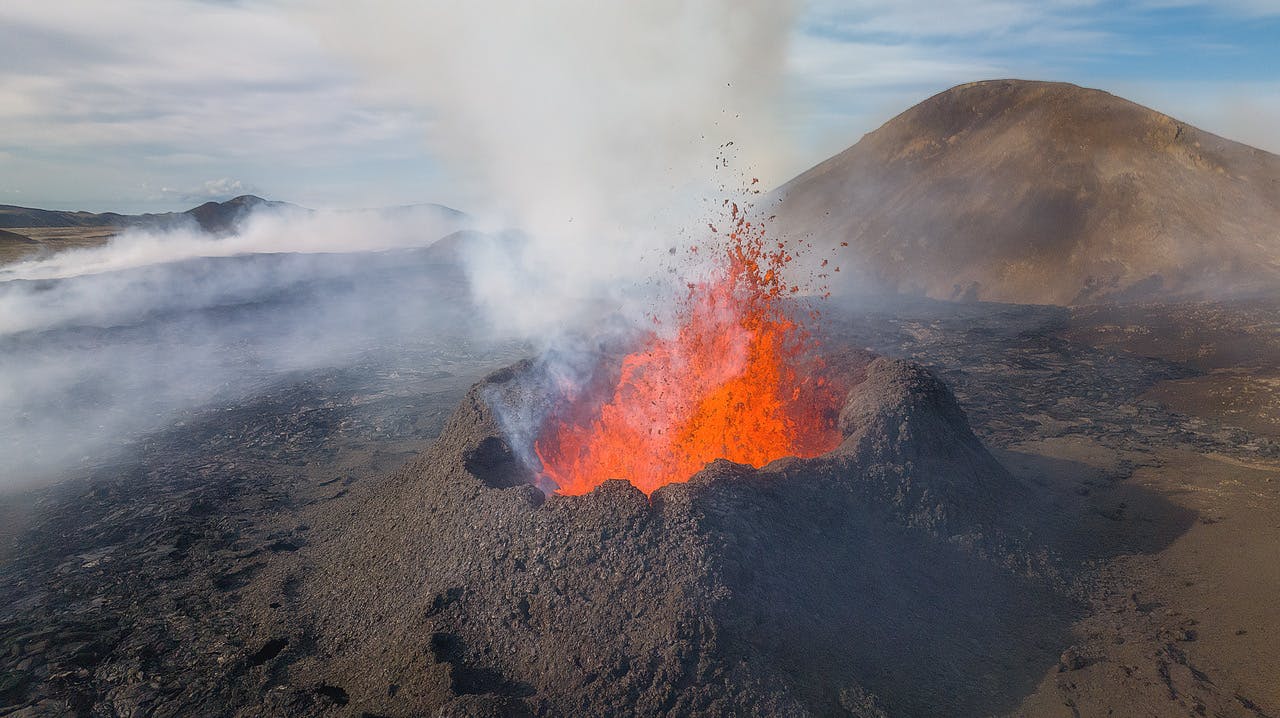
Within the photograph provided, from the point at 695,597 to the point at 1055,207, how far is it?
40706mm

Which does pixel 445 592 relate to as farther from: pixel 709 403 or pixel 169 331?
pixel 169 331

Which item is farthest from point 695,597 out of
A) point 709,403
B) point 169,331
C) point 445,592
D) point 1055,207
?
point 1055,207

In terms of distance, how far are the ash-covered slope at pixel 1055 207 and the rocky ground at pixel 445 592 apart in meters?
15.4

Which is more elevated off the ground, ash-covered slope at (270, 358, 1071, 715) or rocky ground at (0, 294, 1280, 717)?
ash-covered slope at (270, 358, 1071, 715)

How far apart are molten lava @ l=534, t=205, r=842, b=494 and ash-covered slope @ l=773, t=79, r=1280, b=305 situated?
2952 centimetres

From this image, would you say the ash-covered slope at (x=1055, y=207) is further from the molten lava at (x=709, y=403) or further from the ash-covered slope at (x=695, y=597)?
the ash-covered slope at (x=695, y=597)

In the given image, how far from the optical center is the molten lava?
31.4ft

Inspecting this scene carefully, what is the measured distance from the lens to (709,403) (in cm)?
983

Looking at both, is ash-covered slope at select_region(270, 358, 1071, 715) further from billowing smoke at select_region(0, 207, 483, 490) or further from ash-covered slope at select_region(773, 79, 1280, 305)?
ash-covered slope at select_region(773, 79, 1280, 305)

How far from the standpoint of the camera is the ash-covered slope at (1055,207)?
32.8 m

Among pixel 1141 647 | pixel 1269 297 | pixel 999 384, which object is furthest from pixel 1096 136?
pixel 1141 647

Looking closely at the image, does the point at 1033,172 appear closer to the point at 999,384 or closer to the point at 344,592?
the point at 999,384

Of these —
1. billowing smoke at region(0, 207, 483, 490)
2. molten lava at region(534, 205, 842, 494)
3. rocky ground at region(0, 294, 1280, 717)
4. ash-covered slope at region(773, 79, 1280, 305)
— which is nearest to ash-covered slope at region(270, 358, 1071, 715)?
rocky ground at region(0, 294, 1280, 717)

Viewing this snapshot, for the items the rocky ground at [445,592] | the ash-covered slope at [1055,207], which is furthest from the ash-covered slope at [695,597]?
the ash-covered slope at [1055,207]
